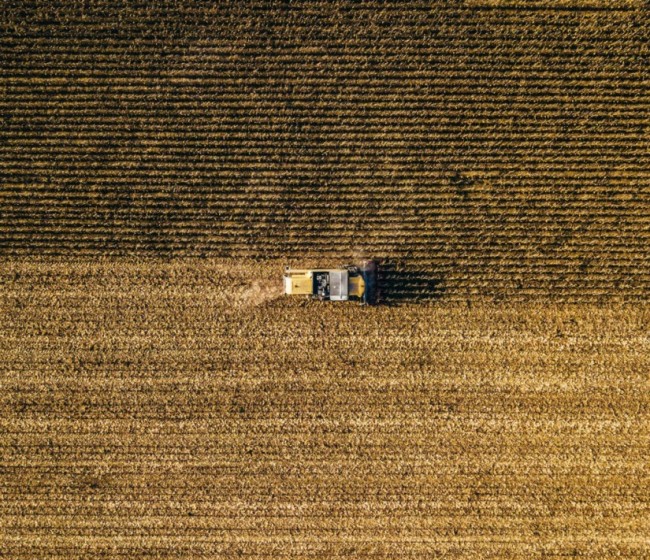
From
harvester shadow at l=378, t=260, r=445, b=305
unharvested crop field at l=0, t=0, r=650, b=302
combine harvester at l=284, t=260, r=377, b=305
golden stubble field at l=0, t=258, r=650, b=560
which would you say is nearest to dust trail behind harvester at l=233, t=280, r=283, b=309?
golden stubble field at l=0, t=258, r=650, b=560

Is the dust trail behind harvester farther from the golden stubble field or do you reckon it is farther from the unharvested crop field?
the unharvested crop field

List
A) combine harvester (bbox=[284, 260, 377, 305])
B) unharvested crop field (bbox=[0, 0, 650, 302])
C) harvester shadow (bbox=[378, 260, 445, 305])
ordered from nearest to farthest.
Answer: combine harvester (bbox=[284, 260, 377, 305]) < unharvested crop field (bbox=[0, 0, 650, 302]) < harvester shadow (bbox=[378, 260, 445, 305])

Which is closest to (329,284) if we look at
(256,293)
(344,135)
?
(256,293)

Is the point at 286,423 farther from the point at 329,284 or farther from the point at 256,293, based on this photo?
the point at 329,284

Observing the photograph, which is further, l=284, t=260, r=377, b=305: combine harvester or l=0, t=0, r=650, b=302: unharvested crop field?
l=0, t=0, r=650, b=302: unharvested crop field

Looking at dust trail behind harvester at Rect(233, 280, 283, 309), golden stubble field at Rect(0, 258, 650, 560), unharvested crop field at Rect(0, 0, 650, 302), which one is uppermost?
unharvested crop field at Rect(0, 0, 650, 302)

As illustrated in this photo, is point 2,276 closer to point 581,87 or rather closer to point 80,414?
point 80,414

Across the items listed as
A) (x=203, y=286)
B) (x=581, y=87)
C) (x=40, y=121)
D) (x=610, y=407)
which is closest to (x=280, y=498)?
(x=203, y=286)
